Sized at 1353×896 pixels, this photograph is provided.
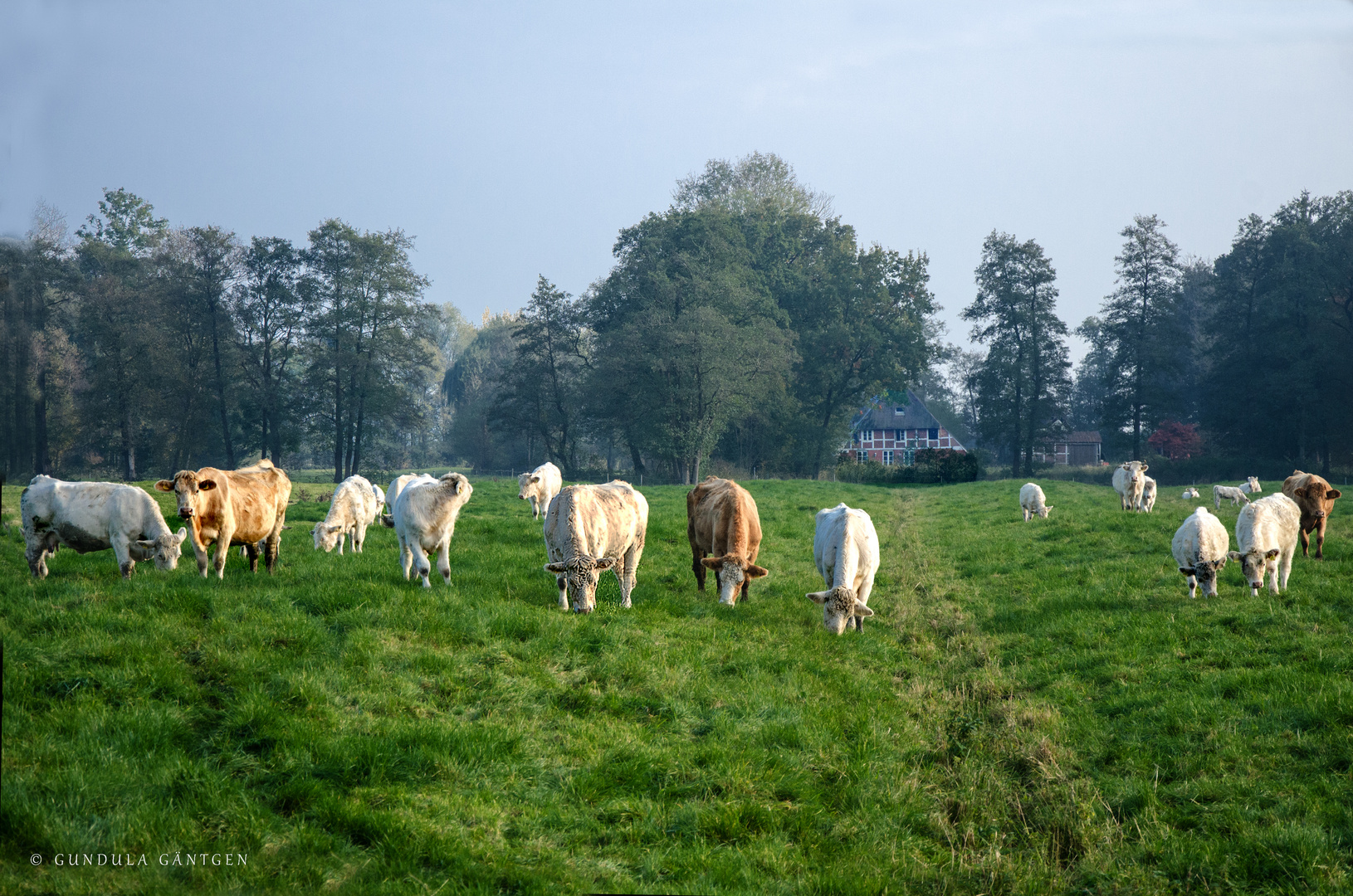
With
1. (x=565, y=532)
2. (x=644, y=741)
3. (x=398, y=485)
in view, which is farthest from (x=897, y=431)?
(x=644, y=741)

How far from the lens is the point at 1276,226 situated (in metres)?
58.2

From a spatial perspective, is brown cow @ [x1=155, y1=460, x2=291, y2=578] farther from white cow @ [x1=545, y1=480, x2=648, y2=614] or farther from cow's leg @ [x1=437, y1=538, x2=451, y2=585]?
white cow @ [x1=545, y1=480, x2=648, y2=614]

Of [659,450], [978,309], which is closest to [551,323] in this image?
[659,450]

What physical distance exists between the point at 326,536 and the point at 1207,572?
47.7ft

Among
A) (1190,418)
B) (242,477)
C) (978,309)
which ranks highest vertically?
(978,309)

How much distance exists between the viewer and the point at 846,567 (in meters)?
10.9

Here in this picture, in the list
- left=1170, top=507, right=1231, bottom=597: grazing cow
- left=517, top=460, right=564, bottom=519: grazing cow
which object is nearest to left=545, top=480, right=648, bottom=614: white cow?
left=517, top=460, right=564, bottom=519: grazing cow

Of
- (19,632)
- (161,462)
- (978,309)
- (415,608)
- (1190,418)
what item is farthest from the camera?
(1190,418)

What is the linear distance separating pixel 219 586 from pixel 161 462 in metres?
31.8

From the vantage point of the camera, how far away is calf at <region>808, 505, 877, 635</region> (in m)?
10.7

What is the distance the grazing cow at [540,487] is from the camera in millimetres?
21656

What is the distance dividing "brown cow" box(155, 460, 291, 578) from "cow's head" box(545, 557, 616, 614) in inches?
176

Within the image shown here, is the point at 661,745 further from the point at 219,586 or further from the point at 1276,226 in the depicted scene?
the point at 1276,226

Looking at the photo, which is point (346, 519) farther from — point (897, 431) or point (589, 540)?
point (897, 431)
